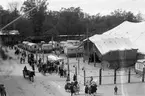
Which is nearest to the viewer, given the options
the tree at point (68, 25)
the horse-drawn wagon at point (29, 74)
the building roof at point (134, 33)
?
the horse-drawn wagon at point (29, 74)

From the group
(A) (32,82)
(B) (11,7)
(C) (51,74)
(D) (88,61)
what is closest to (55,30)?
(B) (11,7)

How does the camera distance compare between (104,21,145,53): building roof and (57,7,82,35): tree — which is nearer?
(104,21,145,53): building roof

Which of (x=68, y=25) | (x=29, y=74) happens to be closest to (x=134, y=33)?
(x=29, y=74)

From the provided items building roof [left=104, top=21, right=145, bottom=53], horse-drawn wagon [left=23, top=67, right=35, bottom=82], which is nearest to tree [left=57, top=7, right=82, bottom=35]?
building roof [left=104, top=21, right=145, bottom=53]

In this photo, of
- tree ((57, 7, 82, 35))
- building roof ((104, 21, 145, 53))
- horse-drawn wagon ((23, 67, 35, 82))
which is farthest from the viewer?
tree ((57, 7, 82, 35))

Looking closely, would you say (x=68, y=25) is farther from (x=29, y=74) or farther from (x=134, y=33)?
(x=29, y=74)

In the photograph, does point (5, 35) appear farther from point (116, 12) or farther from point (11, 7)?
point (116, 12)

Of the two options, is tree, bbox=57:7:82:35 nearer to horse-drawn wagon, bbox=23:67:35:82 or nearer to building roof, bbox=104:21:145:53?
building roof, bbox=104:21:145:53

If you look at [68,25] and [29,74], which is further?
[68,25]

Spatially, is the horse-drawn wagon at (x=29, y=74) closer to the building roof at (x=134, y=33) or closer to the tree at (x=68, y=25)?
the building roof at (x=134, y=33)

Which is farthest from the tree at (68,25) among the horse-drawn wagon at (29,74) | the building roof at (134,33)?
the horse-drawn wagon at (29,74)

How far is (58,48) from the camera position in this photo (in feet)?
155

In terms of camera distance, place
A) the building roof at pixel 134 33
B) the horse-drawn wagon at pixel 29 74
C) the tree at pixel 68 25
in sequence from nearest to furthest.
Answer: the horse-drawn wagon at pixel 29 74 < the building roof at pixel 134 33 < the tree at pixel 68 25

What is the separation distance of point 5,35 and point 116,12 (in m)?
49.2
